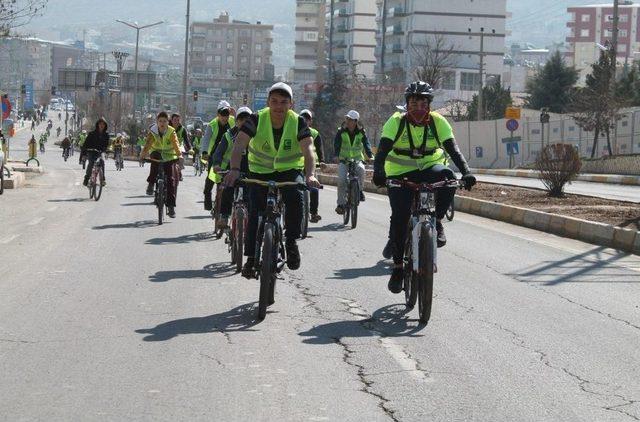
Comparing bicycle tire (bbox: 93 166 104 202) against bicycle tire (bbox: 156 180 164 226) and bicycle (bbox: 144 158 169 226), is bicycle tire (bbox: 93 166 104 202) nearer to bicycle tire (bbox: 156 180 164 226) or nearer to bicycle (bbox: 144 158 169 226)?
bicycle (bbox: 144 158 169 226)

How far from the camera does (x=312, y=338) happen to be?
29.7 feet

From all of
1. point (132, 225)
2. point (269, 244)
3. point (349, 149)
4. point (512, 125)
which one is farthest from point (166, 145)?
point (512, 125)

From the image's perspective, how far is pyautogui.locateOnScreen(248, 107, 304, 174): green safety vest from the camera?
33.6 ft

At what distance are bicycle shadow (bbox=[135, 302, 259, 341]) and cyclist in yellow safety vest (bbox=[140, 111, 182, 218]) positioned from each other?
10.2 m

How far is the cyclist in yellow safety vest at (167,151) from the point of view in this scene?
20.3m

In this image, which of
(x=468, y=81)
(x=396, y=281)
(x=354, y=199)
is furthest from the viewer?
(x=468, y=81)

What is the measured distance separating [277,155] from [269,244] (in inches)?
30.9

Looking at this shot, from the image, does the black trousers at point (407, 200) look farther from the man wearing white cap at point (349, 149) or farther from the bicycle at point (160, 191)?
the bicycle at point (160, 191)

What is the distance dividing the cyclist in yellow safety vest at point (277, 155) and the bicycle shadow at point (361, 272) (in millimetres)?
2565

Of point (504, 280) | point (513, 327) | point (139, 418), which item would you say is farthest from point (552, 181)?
point (139, 418)

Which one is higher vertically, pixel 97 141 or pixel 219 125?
pixel 219 125

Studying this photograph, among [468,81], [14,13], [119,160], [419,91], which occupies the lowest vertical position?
[119,160]

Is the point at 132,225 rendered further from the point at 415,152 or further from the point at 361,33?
the point at 361,33

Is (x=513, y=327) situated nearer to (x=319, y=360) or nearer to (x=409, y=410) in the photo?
(x=319, y=360)
